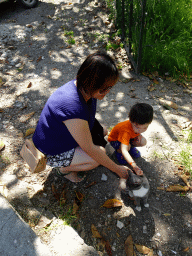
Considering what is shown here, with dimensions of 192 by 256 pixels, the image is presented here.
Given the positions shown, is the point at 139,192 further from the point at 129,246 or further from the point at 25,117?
the point at 25,117

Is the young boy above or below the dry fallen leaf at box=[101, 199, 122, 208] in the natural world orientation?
above

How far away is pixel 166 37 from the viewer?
3.74 metres

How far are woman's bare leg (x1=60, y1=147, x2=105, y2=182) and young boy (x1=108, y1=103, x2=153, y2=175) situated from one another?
0.75 ft

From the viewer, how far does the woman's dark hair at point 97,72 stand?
1425 millimetres

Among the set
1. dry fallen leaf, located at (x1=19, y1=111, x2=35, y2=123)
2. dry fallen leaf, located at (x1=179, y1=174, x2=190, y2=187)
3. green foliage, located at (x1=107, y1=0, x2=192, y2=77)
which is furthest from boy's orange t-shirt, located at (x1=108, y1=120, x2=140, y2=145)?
green foliage, located at (x1=107, y1=0, x2=192, y2=77)

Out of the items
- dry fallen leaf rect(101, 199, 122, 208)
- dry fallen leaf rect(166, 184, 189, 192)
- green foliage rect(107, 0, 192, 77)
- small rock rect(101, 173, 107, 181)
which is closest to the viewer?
dry fallen leaf rect(101, 199, 122, 208)

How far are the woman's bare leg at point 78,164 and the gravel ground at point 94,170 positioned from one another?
0.34ft

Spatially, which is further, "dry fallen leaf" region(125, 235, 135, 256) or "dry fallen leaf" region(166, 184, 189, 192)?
"dry fallen leaf" region(166, 184, 189, 192)

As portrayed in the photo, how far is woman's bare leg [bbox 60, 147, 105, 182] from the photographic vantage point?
1972 millimetres

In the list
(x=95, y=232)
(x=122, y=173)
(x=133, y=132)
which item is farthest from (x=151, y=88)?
(x=95, y=232)

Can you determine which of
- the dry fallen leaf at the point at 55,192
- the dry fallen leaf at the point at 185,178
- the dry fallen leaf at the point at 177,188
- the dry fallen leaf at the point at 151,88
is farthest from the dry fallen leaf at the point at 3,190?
the dry fallen leaf at the point at 151,88

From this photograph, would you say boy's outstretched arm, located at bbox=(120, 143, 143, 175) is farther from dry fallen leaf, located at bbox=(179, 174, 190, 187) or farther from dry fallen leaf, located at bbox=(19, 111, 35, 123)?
dry fallen leaf, located at bbox=(19, 111, 35, 123)

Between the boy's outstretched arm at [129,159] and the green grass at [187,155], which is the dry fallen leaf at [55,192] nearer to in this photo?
the boy's outstretched arm at [129,159]

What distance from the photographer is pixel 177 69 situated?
3.64 metres
